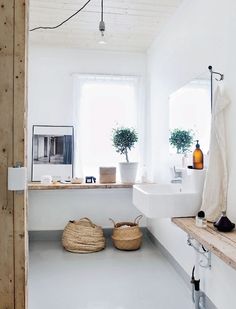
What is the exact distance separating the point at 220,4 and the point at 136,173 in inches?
92.1

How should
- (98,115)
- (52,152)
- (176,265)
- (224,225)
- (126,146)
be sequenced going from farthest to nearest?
(98,115), (52,152), (126,146), (176,265), (224,225)

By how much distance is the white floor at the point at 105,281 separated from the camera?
250cm

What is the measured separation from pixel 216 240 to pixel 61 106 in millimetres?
3014

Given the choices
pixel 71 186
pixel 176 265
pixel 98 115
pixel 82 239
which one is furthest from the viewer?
pixel 98 115

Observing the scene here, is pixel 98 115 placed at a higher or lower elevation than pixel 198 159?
higher

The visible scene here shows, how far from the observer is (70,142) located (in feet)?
13.6

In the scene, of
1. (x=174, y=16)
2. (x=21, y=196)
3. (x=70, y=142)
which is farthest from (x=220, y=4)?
(x=70, y=142)

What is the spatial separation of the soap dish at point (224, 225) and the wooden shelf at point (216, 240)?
3cm

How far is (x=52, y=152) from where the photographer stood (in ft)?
13.5

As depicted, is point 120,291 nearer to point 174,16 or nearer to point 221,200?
point 221,200

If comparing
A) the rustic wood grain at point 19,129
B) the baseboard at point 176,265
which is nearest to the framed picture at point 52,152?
the baseboard at point 176,265

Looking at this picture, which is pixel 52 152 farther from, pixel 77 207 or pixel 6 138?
pixel 6 138

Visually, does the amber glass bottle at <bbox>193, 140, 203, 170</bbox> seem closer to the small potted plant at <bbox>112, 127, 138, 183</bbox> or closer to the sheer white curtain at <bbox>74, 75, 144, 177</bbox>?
the small potted plant at <bbox>112, 127, 138, 183</bbox>

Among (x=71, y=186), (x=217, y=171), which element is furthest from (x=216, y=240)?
(x=71, y=186)
